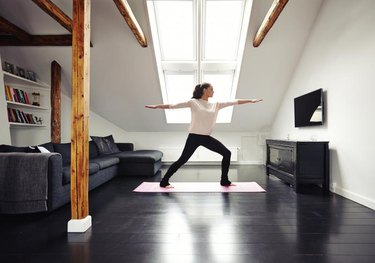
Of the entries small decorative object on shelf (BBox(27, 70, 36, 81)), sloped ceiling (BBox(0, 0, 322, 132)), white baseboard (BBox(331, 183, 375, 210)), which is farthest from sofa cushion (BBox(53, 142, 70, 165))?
white baseboard (BBox(331, 183, 375, 210))

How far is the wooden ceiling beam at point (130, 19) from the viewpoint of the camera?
2.90 meters

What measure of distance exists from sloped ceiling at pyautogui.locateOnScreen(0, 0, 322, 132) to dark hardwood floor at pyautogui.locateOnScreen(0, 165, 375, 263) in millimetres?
2544

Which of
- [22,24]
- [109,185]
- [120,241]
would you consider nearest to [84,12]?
[120,241]

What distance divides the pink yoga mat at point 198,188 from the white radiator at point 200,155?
2.05 m

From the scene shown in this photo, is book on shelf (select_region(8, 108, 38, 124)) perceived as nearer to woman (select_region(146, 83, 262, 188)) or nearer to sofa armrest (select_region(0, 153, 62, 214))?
sofa armrest (select_region(0, 153, 62, 214))

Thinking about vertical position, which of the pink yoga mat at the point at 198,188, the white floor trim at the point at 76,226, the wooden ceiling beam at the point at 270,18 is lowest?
the pink yoga mat at the point at 198,188

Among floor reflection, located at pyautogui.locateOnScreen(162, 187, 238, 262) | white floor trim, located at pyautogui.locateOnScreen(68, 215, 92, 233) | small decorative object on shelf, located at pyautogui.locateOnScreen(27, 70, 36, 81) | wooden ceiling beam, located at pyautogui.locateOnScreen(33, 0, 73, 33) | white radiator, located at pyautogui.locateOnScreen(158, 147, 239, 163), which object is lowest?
floor reflection, located at pyautogui.locateOnScreen(162, 187, 238, 262)

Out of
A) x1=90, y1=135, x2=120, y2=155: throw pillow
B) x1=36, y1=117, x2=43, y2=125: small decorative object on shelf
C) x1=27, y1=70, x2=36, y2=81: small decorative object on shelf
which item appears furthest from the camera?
x1=36, y1=117, x2=43, y2=125: small decorative object on shelf

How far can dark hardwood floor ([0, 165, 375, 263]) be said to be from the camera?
1.47 meters

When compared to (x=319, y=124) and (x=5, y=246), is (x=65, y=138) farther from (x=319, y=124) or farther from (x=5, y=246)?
(x=319, y=124)

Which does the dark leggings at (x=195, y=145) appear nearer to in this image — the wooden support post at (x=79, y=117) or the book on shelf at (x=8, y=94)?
the wooden support post at (x=79, y=117)

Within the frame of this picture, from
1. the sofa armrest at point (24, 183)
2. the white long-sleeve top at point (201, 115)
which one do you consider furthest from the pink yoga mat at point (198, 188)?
the sofa armrest at point (24, 183)

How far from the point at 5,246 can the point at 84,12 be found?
1.94 m

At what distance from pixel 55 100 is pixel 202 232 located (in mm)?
4243
